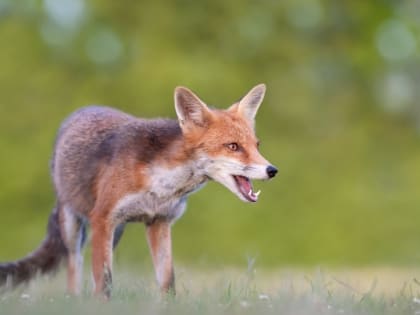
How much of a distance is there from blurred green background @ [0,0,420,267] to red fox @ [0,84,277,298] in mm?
9922

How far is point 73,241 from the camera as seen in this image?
373 inches

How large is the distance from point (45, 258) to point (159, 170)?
1.87 m

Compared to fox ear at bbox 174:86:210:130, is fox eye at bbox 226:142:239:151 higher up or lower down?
lower down

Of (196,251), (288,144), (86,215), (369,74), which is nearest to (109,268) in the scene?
(86,215)

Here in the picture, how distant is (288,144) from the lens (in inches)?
827

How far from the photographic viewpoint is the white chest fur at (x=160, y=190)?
837 centimetres

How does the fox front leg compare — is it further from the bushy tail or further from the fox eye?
the bushy tail

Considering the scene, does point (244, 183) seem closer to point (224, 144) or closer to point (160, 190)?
point (224, 144)

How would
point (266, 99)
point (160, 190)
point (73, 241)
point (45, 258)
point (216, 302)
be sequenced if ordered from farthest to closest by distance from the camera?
point (266, 99) → point (45, 258) → point (73, 241) → point (160, 190) → point (216, 302)

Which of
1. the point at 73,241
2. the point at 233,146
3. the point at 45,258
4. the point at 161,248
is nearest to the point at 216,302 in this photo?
the point at 233,146

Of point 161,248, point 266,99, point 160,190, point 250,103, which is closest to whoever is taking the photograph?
point 160,190

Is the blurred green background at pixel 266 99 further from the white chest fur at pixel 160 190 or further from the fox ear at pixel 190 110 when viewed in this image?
the fox ear at pixel 190 110

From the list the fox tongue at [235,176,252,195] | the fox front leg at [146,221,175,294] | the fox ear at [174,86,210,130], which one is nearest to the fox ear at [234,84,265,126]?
the fox ear at [174,86,210,130]

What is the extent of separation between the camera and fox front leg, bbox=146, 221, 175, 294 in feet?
28.6
